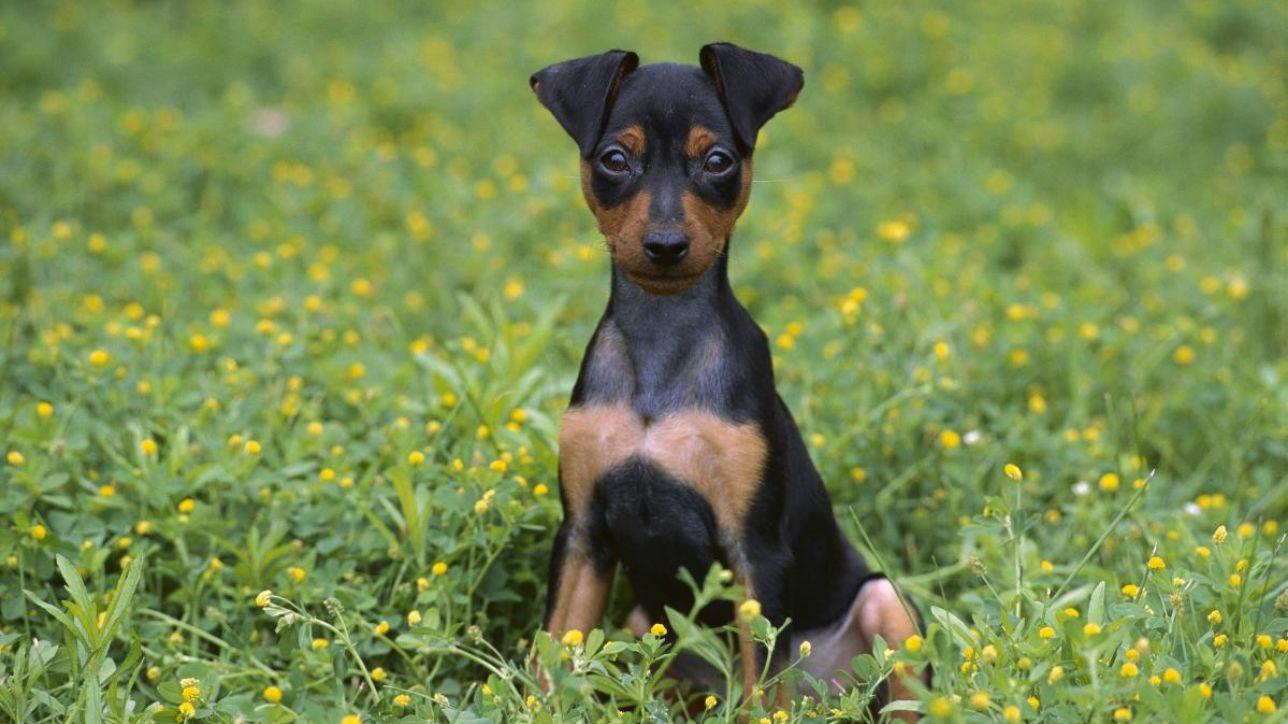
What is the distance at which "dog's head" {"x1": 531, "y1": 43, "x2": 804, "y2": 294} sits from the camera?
11.3 ft

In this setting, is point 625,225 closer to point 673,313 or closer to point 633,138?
point 633,138

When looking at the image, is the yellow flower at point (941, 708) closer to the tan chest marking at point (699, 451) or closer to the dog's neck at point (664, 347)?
the tan chest marking at point (699, 451)

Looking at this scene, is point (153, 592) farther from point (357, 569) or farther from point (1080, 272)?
point (1080, 272)

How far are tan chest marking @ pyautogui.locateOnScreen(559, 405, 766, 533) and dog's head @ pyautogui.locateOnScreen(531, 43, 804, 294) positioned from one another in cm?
35

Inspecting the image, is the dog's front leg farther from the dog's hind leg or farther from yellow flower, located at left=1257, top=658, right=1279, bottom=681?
yellow flower, located at left=1257, top=658, right=1279, bottom=681

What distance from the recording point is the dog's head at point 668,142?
136 inches

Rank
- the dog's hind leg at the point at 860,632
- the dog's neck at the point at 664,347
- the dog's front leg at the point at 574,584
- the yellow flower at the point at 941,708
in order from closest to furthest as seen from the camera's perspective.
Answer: the yellow flower at the point at 941,708, the dog's neck at the point at 664,347, the dog's front leg at the point at 574,584, the dog's hind leg at the point at 860,632

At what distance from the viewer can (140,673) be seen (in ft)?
13.3

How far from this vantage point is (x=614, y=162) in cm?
358

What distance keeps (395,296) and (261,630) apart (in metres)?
2.66

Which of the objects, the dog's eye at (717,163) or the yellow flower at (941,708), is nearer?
the yellow flower at (941,708)

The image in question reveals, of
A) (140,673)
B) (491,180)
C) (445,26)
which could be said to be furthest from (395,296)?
(445,26)

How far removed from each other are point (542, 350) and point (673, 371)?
1629 millimetres

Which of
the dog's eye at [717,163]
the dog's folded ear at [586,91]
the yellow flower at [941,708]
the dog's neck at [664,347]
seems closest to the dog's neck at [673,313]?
the dog's neck at [664,347]
